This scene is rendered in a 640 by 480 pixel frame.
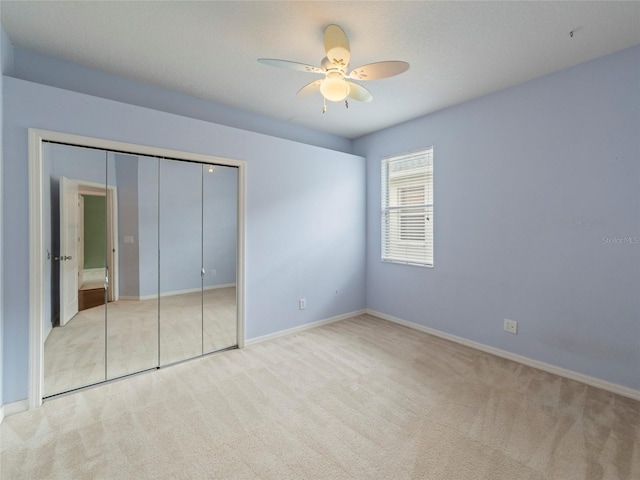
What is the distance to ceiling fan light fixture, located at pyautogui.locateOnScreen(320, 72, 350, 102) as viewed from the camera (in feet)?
6.35

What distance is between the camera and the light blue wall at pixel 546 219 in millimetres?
2305

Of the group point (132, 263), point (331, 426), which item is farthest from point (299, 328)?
point (132, 263)

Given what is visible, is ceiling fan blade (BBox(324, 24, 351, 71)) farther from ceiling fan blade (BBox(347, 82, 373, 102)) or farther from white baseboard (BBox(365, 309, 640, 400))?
white baseboard (BBox(365, 309, 640, 400))

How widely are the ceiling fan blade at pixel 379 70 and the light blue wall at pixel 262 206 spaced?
1.61 meters

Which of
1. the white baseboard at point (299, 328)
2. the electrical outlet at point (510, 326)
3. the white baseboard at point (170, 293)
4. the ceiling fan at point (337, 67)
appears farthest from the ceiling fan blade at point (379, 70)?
the white baseboard at point (299, 328)

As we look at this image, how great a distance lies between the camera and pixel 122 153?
249 cm

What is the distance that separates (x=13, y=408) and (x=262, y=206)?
252cm

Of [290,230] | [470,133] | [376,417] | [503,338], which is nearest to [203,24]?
[290,230]

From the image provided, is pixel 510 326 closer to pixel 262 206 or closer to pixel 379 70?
pixel 379 70

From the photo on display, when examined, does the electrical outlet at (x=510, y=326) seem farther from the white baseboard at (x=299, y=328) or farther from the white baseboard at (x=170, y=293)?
the white baseboard at (x=170, y=293)

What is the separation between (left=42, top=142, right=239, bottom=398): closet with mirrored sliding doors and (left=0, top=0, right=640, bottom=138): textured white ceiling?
→ 2.66 feet

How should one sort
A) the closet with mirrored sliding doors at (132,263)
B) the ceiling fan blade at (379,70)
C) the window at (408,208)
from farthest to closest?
the window at (408,208) → the closet with mirrored sliding doors at (132,263) → the ceiling fan blade at (379,70)

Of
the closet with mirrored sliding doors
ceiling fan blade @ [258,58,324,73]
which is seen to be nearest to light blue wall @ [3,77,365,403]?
the closet with mirrored sliding doors

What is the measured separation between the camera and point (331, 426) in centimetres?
195
